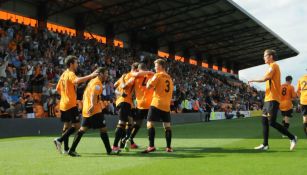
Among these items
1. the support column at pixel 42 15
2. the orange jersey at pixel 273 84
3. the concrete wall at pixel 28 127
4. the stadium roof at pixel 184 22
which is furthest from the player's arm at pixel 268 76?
the support column at pixel 42 15

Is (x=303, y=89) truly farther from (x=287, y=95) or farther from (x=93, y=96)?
(x=93, y=96)

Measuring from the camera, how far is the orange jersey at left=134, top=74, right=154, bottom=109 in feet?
37.9

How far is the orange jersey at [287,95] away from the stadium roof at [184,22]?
20154mm

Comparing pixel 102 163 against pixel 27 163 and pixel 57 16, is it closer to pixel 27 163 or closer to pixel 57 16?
pixel 27 163

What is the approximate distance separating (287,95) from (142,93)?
6786 mm

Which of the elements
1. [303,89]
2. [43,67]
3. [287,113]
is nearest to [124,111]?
[303,89]

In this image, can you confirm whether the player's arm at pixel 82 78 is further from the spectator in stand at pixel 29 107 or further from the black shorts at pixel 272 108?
the spectator in stand at pixel 29 107

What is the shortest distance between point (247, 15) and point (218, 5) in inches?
216

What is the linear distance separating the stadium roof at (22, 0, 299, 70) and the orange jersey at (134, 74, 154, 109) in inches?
882

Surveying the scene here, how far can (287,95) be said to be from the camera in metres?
16.1

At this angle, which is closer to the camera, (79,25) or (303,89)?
(303,89)

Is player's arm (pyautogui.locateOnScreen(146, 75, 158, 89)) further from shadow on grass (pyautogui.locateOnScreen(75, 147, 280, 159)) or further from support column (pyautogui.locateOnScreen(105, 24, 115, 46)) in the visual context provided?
support column (pyautogui.locateOnScreen(105, 24, 115, 46))

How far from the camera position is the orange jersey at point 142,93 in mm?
11547

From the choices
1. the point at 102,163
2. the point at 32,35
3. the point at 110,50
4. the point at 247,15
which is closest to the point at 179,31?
the point at 247,15
